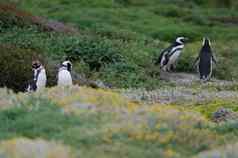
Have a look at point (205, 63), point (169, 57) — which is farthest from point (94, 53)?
point (205, 63)

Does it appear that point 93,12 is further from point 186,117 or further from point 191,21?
point 186,117

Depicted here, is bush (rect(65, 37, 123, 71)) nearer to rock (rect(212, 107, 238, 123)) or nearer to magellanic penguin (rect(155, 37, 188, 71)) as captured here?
magellanic penguin (rect(155, 37, 188, 71))

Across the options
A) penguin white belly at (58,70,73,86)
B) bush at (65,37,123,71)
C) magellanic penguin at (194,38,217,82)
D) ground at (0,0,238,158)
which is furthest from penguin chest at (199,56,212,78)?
penguin white belly at (58,70,73,86)

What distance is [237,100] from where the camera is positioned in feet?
55.1

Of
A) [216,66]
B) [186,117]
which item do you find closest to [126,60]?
[216,66]

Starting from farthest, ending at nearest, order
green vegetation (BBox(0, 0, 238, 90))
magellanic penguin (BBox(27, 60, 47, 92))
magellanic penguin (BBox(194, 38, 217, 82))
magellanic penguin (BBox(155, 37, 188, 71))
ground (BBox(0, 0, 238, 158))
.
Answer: magellanic penguin (BBox(155, 37, 188, 71)), magellanic penguin (BBox(194, 38, 217, 82)), green vegetation (BBox(0, 0, 238, 90)), magellanic penguin (BBox(27, 60, 47, 92)), ground (BBox(0, 0, 238, 158))

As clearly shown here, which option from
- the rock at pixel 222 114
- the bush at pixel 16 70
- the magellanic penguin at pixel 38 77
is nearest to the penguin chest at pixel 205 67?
the bush at pixel 16 70

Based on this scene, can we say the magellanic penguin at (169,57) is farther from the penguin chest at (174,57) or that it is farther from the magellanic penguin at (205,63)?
the magellanic penguin at (205,63)

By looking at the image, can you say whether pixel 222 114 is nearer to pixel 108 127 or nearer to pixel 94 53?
pixel 108 127

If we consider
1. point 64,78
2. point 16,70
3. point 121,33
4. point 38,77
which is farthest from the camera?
point 121,33

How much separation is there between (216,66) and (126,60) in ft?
12.9

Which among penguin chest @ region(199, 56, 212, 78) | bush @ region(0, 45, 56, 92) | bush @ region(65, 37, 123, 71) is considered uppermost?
bush @ region(0, 45, 56, 92)

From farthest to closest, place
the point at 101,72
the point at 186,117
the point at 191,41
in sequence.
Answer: the point at 191,41 → the point at 101,72 → the point at 186,117

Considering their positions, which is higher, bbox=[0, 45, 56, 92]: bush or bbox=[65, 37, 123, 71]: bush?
bbox=[0, 45, 56, 92]: bush
